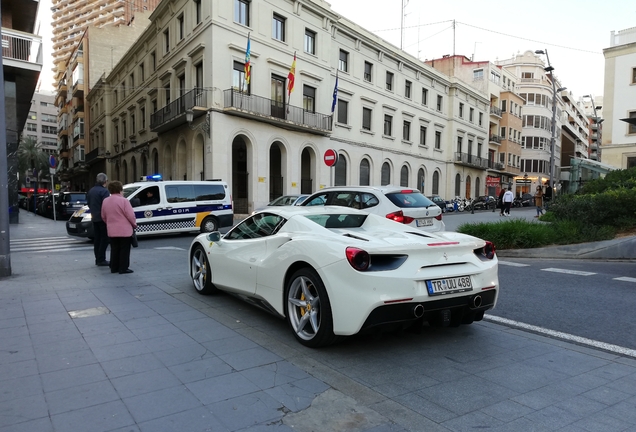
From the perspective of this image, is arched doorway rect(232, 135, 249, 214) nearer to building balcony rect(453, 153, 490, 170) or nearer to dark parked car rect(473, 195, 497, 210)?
dark parked car rect(473, 195, 497, 210)

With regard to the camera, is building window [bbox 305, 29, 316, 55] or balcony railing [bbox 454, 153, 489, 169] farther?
balcony railing [bbox 454, 153, 489, 169]

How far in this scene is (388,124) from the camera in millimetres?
35594

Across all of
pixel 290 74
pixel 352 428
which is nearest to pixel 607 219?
pixel 352 428

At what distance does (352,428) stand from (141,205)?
1267 centimetres

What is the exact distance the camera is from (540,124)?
205 ft

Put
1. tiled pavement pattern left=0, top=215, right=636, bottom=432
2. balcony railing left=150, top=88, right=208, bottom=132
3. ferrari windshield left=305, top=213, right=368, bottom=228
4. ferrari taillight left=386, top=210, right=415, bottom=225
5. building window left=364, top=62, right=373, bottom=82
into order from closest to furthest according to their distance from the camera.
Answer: tiled pavement pattern left=0, top=215, right=636, bottom=432 → ferrari windshield left=305, top=213, right=368, bottom=228 → ferrari taillight left=386, top=210, right=415, bottom=225 → balcony railing left=150, top=88, right=208, bottom=132 → building window left=364, top=62, right=373, bottom=82

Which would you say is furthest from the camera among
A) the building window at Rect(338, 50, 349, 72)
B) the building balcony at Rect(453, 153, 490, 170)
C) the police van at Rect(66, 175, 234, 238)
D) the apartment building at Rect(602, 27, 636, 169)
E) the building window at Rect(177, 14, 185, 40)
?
the building balcony at Rect(453, 153, 490, 170)

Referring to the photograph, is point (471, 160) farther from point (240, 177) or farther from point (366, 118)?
point (240, 177)

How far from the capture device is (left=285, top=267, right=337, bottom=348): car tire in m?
3.93

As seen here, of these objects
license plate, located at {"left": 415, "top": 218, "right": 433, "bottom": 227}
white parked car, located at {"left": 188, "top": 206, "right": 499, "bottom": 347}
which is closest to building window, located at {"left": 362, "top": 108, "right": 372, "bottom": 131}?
license plate, located at {"left": 415, "top": 218, "right": 433, "bottom": 227}

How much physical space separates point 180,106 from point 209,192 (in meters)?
11.5

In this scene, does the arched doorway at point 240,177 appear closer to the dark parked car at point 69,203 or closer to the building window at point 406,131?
the dark parked car at point 69,203

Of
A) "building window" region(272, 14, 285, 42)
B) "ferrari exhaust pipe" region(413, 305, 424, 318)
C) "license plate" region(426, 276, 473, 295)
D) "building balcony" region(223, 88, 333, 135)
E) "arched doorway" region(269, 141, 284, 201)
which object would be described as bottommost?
"ferrari exhaust pipe" region(413, 305, 424, 318)

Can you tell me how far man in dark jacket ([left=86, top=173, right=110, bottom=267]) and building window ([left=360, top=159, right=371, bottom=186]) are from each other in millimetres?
25111
